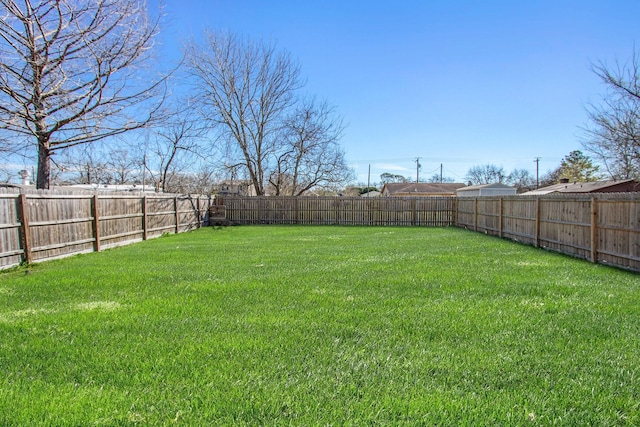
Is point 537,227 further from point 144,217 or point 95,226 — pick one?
point 144,217

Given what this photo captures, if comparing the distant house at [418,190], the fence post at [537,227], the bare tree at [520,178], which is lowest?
the fence post at [537,227]

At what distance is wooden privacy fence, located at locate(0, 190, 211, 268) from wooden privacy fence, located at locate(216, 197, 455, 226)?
253 inches

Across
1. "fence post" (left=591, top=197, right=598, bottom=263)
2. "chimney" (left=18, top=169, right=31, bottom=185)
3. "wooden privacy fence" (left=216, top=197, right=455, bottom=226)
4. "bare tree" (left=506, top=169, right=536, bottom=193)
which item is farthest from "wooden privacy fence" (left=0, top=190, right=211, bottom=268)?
"bare tree" (left=506, top=169, right=536, bottom=193)

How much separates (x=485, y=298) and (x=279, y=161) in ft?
69.1

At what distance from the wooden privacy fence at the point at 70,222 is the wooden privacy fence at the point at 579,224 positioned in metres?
11.5

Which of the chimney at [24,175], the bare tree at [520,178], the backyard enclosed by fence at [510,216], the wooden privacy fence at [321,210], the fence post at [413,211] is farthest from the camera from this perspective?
the bare tree at [520,178]

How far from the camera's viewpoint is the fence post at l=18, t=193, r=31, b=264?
7.67 meters

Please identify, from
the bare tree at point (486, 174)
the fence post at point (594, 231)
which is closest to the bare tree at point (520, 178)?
the bare tree at point (486, 174)

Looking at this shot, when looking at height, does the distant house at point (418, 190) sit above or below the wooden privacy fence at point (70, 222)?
above

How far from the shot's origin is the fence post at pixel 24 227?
25.2 feet

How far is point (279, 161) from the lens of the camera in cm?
2484

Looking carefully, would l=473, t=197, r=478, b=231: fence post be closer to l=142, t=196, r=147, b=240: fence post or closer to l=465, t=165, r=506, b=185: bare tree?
l=142, t=196, r=147, b=240: fence post

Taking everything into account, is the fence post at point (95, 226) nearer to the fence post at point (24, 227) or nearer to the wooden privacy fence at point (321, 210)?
the fence post at point (24, 227)

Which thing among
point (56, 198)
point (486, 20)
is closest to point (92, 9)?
point (56, 198)
